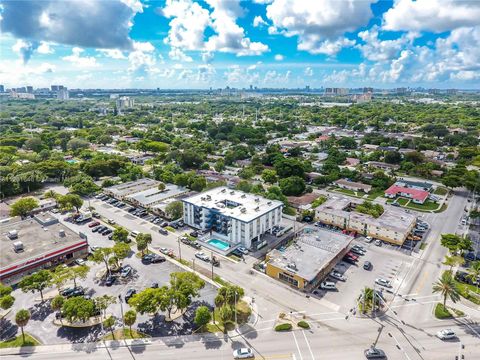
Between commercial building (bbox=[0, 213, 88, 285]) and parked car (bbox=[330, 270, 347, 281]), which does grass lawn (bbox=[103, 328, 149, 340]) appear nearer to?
commercial building (bbox=[0, 213, 88, 285])

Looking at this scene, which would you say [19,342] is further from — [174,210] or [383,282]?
[383,282]

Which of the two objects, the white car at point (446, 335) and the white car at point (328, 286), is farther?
the white car at point (328, 286)

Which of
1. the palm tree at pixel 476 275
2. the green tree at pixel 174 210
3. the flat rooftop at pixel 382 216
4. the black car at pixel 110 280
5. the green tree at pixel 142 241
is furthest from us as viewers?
the green tree at pixel 174 210

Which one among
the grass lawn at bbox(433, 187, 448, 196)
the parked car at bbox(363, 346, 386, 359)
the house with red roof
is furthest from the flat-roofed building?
the grass lawn at bbox(433, 187, 448, 196)

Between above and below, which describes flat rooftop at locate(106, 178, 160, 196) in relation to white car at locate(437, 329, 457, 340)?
above

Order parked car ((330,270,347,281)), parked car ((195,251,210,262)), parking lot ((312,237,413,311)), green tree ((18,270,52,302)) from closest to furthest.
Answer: green tree ((18,270,52,302))
parking lot ((312,237,413,311))
parked car ((330,270,347,281))
parked car ((195,251,210,262))

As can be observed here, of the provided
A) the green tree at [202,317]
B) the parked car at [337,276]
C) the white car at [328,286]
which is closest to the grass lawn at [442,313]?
the parked car at [337,276]

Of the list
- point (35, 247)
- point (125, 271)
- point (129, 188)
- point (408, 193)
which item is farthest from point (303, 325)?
point (129, 188)

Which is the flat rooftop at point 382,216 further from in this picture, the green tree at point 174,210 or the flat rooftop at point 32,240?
the flat rooftop at point 32,240
